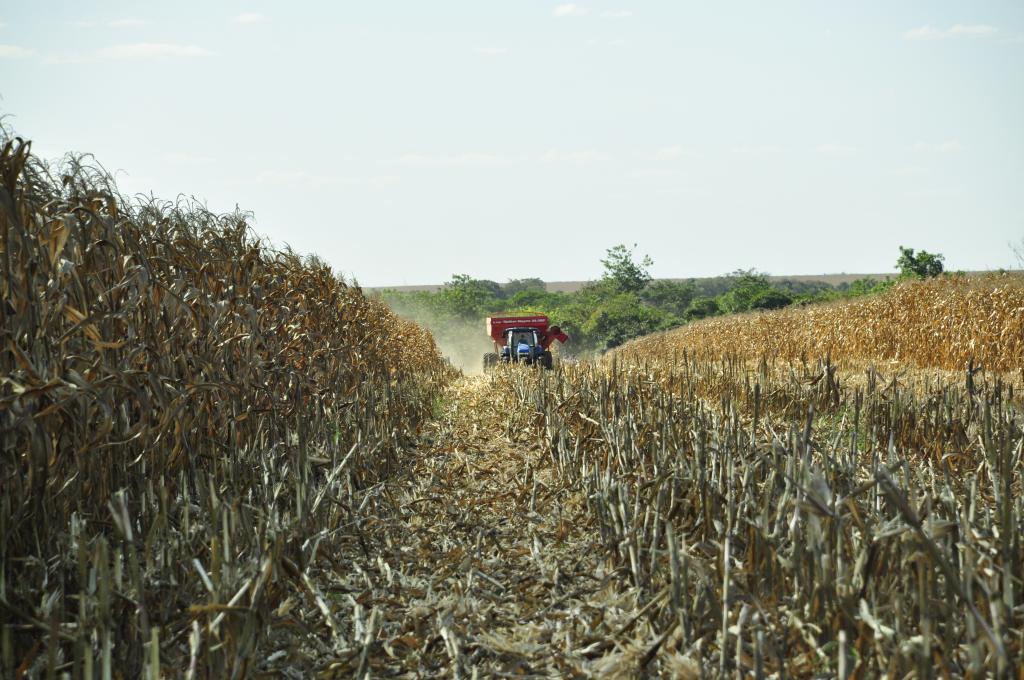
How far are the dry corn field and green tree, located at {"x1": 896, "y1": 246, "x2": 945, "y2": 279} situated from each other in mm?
37458

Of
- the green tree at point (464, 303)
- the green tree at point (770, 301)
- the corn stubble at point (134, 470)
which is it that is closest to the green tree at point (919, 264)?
the green tree at point (770, 301)

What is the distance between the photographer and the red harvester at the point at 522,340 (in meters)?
21.0

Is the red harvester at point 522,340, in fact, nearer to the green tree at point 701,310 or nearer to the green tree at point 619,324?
the green tree at point 619,324

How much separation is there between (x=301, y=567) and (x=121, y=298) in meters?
1.71

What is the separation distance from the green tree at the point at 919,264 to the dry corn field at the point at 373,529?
37458mm

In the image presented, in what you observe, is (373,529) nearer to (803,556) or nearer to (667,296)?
(803,556)

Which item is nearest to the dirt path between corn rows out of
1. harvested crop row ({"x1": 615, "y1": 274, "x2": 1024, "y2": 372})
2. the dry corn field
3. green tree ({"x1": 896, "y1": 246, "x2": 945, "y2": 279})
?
the dry corn field

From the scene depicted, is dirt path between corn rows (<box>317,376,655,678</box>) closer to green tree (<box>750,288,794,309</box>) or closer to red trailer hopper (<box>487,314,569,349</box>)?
red trailer hopper (<box>487,314,569,349</box>)

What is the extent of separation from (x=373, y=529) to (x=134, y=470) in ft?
4.73

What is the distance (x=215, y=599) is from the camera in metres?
2.93

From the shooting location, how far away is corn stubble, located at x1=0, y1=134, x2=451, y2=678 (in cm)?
308

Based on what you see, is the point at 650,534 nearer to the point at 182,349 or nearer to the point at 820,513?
the point at 820,513

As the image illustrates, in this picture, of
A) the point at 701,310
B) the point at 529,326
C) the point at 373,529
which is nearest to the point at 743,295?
the point at 701,310

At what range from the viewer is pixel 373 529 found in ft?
17.4
